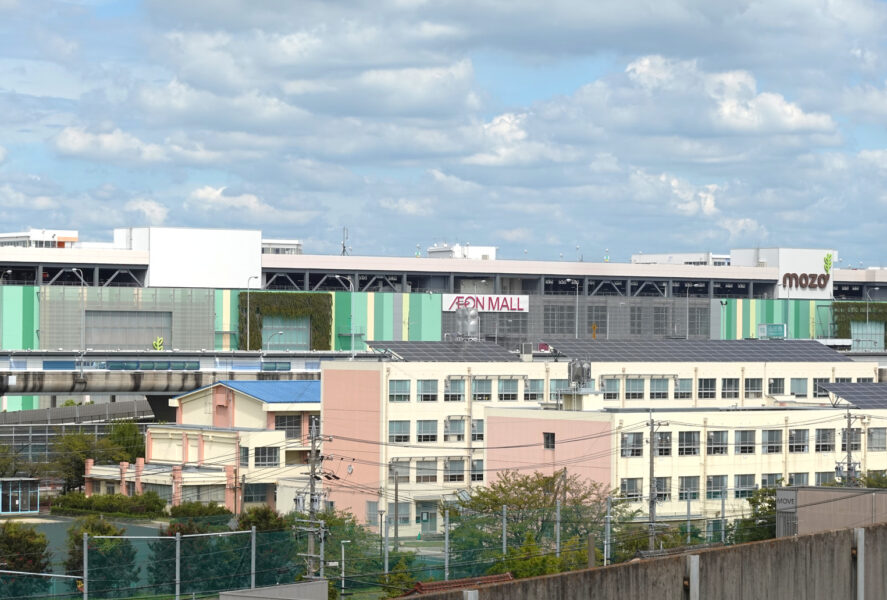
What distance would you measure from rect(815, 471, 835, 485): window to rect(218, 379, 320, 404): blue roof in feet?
127

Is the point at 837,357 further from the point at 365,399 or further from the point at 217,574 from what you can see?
the point at 217,574

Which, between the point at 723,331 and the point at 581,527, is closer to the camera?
the point at 581,527

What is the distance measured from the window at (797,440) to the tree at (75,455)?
55.6m

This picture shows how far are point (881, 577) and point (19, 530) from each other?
173ft

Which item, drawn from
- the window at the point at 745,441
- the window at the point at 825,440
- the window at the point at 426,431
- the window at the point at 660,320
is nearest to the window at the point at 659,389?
the window at the point at 426,431

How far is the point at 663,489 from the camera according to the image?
81.1 m

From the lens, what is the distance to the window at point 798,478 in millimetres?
86188

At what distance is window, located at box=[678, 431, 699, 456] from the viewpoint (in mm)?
82250

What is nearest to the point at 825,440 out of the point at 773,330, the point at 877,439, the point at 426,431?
the point at 877,439

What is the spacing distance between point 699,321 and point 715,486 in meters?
111

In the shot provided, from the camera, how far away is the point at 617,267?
624 feet

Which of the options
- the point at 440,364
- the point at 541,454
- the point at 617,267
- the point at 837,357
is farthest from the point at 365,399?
the point at 617,267

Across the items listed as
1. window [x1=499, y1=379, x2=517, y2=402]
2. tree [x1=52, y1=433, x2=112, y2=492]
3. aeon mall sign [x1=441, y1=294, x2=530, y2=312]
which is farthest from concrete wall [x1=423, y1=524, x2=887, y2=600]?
aeon mall sign [x1=441, y1=294, x2=530, y2=312]

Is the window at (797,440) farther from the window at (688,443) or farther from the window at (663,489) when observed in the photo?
the window at (663,489)
